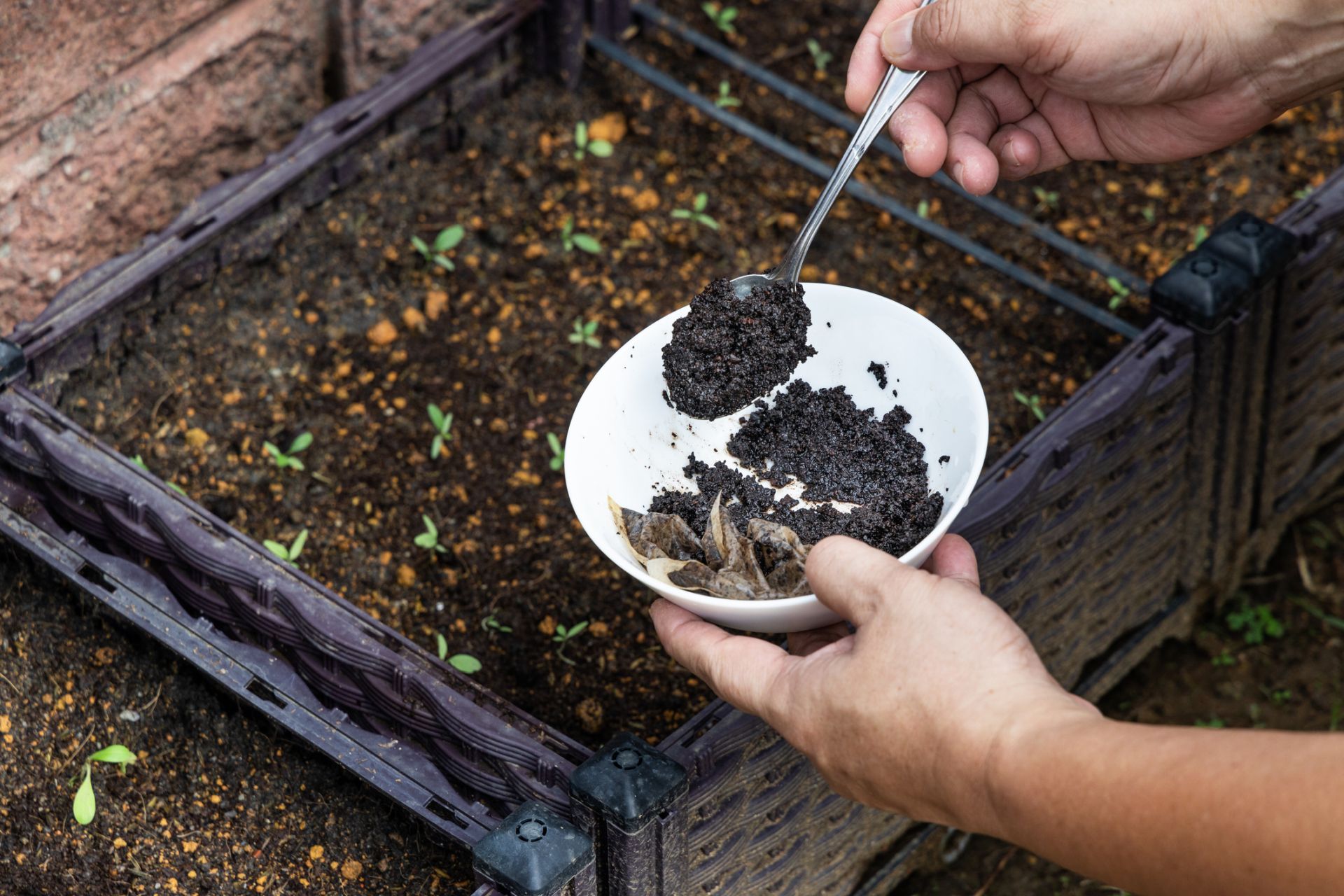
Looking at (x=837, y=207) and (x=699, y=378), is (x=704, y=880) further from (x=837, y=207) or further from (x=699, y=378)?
(x=837, y=207)

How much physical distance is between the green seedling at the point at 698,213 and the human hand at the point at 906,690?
4.81ft

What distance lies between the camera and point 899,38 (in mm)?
2045

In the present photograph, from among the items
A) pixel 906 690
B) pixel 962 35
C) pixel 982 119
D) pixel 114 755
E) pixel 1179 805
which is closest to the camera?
pixel 1179 805

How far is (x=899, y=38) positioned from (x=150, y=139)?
1531mm

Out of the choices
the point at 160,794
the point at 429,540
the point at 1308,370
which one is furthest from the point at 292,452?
the point at 1308,370

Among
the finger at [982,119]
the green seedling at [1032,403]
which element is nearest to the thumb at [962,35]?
the finger at [982,119]

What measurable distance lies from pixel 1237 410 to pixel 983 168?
2.50 feet

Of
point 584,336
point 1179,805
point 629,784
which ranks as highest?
point 1179,805

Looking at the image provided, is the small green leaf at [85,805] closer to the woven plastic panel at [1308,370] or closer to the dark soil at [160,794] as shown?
the dark soil at [160,794]

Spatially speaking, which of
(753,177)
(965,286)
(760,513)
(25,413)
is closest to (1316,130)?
(965,286)

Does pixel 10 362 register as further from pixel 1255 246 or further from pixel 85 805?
pixel 1255 246

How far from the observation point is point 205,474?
2520mm

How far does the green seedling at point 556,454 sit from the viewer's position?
2.59m

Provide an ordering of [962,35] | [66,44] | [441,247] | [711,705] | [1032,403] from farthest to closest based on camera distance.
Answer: [441,247] < [1032,403] < [66,44] < [962,35] < [711,705]
